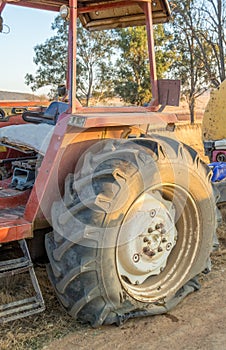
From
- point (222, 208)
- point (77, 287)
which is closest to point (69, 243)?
point (77, 287)

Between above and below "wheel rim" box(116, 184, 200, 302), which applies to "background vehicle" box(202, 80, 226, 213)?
above

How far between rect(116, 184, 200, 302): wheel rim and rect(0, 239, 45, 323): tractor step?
1.81ft

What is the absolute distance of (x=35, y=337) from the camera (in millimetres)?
2984

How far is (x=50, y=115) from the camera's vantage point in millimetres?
3828

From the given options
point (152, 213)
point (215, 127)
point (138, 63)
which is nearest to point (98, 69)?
point (138, 63)

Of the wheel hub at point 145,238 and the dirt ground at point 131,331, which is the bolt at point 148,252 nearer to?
the wheel hub at point 145,238

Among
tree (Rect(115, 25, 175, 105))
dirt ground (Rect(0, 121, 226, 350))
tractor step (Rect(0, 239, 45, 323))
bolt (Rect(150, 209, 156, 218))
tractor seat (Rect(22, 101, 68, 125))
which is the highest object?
tree (Rect(115, 25, 175, 105))

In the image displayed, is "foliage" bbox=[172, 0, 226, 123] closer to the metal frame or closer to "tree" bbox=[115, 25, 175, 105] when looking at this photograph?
"tree" bbox=[115, 25, 175, 105]

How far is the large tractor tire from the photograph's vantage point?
9.63 feet

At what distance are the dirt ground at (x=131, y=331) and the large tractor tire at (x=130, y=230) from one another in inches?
3.7

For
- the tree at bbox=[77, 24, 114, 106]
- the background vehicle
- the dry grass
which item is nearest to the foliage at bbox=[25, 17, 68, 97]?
the tree at bbox=[77, 24, 114, 106]

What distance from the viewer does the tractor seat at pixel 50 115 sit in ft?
12.2

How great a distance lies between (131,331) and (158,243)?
2.05 ft

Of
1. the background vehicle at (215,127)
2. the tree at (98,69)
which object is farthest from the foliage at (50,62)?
the background vehicle at (215,127)
